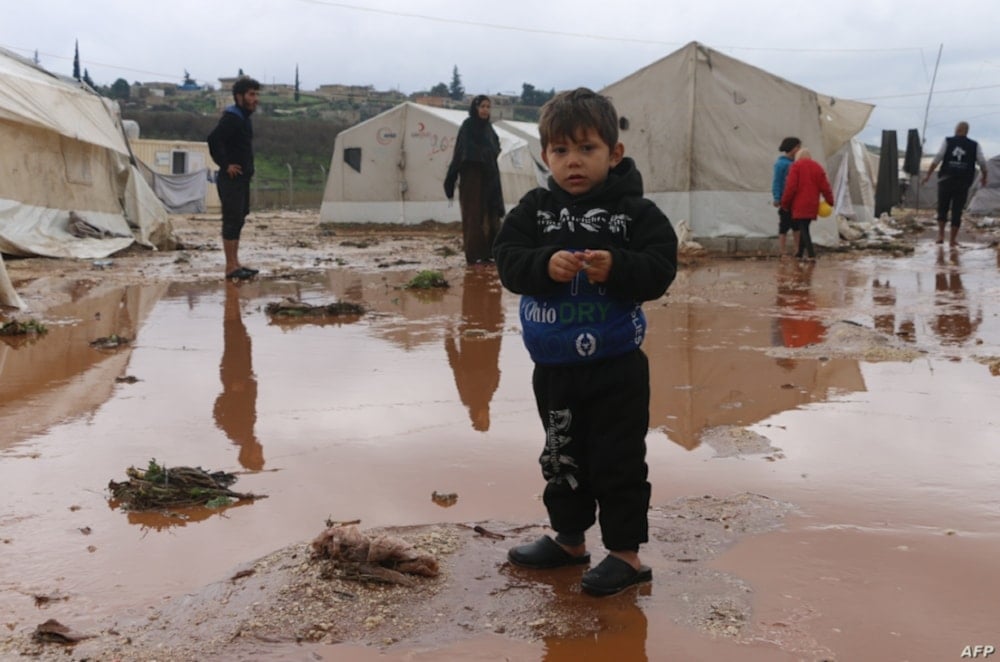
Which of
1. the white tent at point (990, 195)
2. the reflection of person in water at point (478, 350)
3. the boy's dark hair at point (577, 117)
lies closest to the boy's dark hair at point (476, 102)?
the reflection of person in water at point (478, 350)

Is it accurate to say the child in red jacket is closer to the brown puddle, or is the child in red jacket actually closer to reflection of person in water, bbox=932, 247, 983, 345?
reflection of person in water, bbox=932, 247, 983, 345

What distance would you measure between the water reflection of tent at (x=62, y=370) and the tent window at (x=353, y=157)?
47.6 ft

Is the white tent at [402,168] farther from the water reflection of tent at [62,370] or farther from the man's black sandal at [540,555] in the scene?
the man's black sandal at [540,555]

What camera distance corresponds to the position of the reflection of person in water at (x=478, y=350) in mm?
4355

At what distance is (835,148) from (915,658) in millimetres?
15006

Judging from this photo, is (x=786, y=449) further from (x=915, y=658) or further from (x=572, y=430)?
(x=915, y=658)

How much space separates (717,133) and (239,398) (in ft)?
36.3

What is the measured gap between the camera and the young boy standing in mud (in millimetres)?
2436

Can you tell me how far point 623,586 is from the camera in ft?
7.68

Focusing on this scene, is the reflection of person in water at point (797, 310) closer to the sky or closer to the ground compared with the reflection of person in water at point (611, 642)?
closer to the sky

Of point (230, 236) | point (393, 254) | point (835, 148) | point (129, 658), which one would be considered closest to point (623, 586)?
point (129, 658)

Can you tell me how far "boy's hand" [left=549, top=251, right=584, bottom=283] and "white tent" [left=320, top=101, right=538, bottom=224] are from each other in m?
18.4

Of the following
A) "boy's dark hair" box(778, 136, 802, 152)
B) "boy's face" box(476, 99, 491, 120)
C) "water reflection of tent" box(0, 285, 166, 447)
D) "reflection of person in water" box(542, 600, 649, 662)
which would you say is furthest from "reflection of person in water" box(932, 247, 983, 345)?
"boy's face" box(476, 99, 491, 120)

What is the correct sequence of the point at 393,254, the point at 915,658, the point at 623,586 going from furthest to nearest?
the point at 393,254 → the point at 623,586 → the point at 915,658
